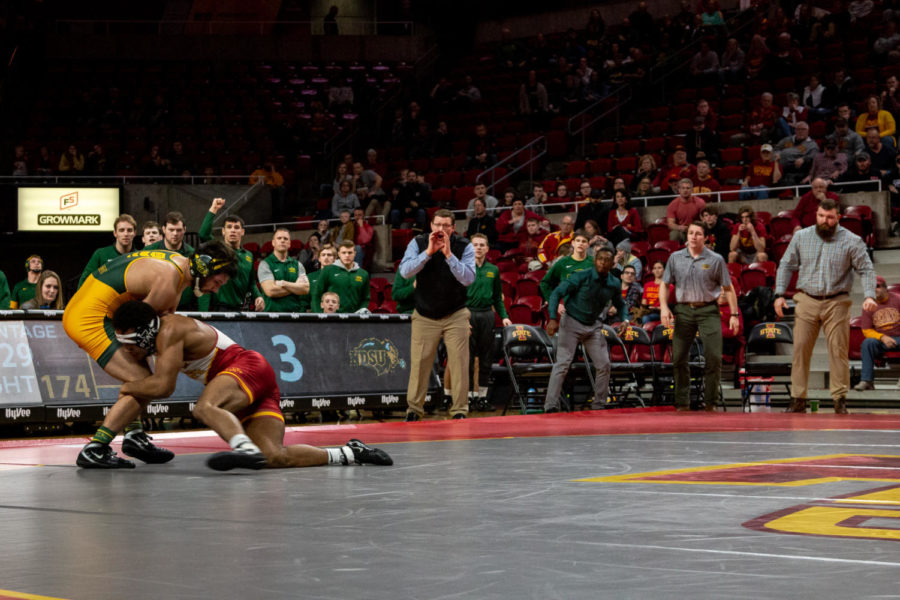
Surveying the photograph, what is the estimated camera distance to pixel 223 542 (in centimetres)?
371

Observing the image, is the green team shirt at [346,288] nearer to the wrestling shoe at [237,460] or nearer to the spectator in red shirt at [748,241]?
the spectator in red shirt at [748,241]

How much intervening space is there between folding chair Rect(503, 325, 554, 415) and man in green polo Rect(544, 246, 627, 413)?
405mm

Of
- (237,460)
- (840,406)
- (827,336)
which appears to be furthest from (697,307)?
(237,460)

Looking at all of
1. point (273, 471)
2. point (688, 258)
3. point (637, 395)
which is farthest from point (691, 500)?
point (637, 395)

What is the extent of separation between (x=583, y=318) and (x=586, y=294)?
0.23 m

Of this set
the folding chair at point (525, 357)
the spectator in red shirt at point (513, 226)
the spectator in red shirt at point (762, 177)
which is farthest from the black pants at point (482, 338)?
the spectator in red shirt at point (762, 177)

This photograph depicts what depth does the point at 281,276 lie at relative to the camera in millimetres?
11695

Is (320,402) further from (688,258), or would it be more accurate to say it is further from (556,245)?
(556,245)

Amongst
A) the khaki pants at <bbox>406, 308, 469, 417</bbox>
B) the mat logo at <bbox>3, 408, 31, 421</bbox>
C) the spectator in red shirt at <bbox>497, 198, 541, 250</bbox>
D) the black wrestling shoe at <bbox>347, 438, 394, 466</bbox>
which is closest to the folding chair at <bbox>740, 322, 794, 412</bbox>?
the khaki pants at <bbox>406, 308, 469, 417</bbox>

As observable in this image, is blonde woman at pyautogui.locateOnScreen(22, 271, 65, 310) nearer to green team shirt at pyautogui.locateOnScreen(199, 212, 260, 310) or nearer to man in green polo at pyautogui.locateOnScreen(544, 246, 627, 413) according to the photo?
green team shirt at pyautogui.locateOnScreen(199, 212, 260, 310)

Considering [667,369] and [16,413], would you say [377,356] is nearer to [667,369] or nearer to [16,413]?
[667,369]

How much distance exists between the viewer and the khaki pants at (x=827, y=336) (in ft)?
33.7

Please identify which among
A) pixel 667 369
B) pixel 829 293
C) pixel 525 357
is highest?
pixel 829 293

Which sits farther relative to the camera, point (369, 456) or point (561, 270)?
point (561, 270)
